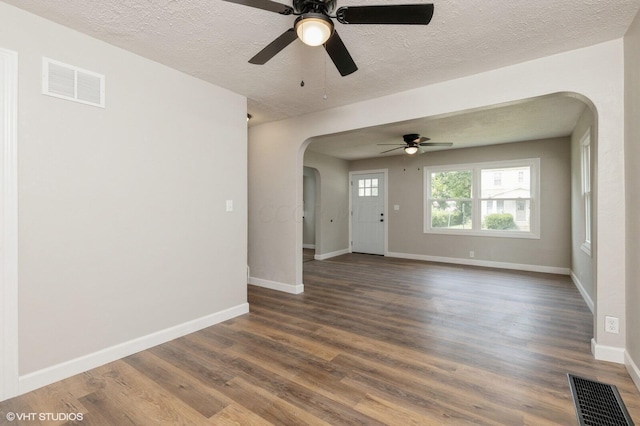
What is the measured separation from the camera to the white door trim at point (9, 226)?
191cm

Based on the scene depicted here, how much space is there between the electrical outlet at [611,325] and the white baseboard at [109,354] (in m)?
3.41

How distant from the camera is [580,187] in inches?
172

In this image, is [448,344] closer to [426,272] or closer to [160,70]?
[426,272]

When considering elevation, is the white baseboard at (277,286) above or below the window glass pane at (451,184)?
below

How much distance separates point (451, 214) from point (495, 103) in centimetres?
419

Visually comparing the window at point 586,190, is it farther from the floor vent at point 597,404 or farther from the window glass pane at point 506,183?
the floor vent at point 597,404

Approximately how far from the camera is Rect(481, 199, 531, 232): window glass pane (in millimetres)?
5855

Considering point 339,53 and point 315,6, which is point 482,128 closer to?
point 339,53

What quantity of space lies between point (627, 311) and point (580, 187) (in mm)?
2797

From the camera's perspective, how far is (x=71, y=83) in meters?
2.21

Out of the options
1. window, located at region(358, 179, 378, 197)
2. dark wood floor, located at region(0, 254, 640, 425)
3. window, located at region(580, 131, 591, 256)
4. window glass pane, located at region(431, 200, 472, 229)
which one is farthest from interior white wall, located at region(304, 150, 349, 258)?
window, located at region(580, 131, 591, 256)

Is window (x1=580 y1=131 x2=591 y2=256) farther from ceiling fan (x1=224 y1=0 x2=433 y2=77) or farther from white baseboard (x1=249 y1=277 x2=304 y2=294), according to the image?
white baseboard (x1=249 y1=277 x2=304 y2=294)

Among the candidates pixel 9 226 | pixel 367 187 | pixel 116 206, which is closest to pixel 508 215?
pixel 367 187

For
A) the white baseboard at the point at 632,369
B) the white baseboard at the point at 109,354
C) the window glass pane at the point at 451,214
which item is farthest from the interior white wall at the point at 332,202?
the white baseboard at the point at 632,369
